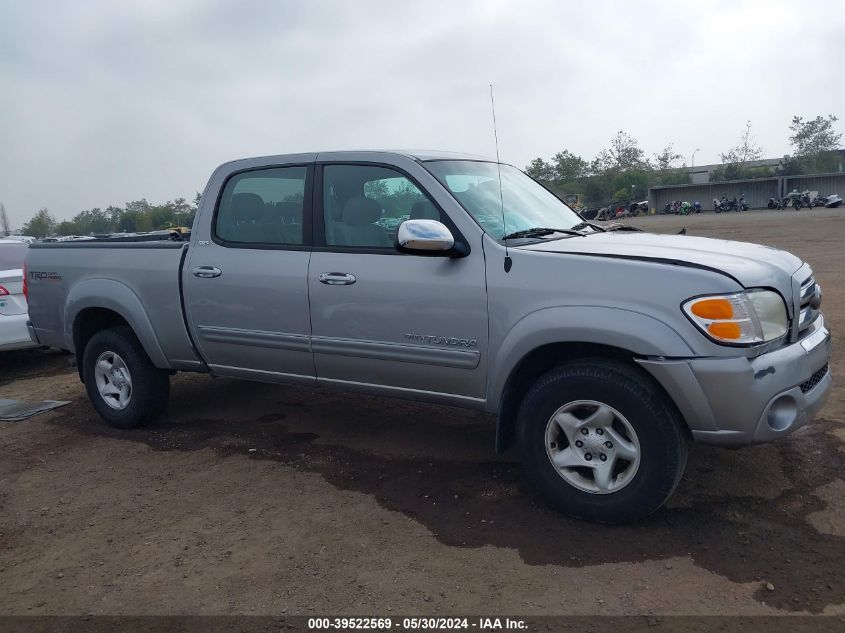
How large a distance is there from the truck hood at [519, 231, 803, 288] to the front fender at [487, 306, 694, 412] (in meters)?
0.32

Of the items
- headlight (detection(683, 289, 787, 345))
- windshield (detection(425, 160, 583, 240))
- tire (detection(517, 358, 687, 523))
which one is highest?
windshield (detection(425, 160, 583, 240))

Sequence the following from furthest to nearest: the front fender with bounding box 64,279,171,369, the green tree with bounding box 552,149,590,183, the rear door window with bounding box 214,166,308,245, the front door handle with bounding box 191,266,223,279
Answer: the green tree with bounding box 552,149,590,183 → the front fender with bounding box 64,279,171,369 → the front door handle with bounding box 191,266,223,279 → the rear door window with bounding box 214,166,308,245

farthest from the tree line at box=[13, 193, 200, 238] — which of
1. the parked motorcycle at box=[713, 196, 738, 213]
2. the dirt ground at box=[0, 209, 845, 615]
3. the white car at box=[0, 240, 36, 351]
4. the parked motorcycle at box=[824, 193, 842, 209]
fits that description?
the parked motorcycle at box=[713, 196, 738, 213]

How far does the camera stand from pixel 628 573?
2979 mm

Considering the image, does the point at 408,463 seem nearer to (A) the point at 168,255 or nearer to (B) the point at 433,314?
(B) the point at 433,314

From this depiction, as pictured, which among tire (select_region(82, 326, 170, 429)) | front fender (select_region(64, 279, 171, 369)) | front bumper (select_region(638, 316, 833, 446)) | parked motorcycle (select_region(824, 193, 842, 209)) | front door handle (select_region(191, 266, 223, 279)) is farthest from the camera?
parked motorcycle (select_region(824, 193, 842, 209))

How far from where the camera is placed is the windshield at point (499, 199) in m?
3.92

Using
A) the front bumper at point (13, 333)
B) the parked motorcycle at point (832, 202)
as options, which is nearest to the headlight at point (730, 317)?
the front bumper at point (13, 333)

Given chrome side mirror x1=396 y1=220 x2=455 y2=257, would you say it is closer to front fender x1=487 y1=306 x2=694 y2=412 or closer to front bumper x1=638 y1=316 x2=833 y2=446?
front fender x1=487 y1=306 x2=694 y2=412

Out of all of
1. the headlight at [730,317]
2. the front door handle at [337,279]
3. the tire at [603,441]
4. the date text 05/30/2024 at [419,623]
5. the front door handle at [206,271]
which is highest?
the front door handle at [206,271]

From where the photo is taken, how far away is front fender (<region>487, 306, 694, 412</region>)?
3.12m

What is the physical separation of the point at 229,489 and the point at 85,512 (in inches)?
30.8

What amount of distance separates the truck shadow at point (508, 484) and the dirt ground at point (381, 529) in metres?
0.01

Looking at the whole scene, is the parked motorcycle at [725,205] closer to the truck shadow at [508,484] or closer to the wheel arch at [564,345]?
the truck shadow at [508,484]
